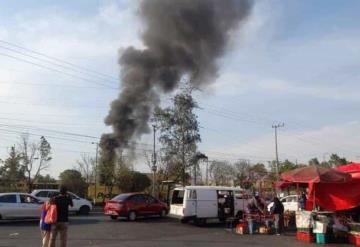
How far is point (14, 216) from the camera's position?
2370 centimetres

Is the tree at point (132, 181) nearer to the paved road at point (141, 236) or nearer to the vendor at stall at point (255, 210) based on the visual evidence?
the paved road at point (141, 236)

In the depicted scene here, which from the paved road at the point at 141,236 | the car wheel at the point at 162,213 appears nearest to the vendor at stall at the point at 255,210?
the paved road at the point at 141,236

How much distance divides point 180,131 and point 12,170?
21915 mm

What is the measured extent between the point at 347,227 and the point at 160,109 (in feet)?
89.2

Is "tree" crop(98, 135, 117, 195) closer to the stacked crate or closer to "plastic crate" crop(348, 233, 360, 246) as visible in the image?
the stacked crate

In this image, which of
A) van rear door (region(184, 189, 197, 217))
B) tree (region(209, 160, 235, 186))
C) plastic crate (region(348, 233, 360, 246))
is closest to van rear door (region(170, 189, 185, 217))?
van rear door (region(184, 189, 197, 217))

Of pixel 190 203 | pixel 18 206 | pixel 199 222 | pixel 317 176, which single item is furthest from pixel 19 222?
pixel 317 176

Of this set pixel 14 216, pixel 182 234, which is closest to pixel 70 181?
pixel 14 216

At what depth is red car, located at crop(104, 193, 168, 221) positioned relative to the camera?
25706mm

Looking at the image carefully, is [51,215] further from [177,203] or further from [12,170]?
[12,170]

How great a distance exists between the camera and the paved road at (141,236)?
1634 cm

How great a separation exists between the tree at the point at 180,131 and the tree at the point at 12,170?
64.0 feet

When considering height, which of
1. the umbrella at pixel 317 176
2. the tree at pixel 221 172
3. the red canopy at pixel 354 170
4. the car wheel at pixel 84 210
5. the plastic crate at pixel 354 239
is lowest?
the plastic crate at pixel 354 239

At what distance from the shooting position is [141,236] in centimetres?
1842
